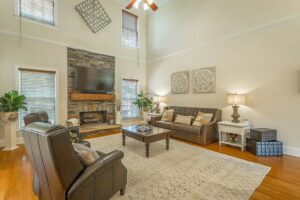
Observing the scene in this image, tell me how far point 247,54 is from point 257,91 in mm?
1047

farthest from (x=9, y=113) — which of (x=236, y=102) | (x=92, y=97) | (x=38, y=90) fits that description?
(x=236, y=102)

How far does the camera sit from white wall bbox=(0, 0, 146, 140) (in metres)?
4.26

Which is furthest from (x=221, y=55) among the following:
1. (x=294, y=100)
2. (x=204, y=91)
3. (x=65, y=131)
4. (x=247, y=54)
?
(x=65, y=131)

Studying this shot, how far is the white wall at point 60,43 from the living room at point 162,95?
0.03 m

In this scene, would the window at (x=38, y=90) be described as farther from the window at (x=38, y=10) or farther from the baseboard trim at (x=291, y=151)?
the baseboard trim at (x=291, y=151)

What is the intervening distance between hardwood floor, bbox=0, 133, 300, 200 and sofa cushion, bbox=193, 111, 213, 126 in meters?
1.04

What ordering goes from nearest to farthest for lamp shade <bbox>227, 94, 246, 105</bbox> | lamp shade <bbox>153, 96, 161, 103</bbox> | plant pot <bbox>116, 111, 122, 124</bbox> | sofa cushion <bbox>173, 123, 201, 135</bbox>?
1. lamp shade <bbox>227, 94, 246, 105</bbox>
2. sofa cushion <bbox>173, 123, 201, 135</bbox>
3. plant pot <bbox>116, 111, 122, 124</bbox>
4. lamp shade <bbox>153, 96, 161, 103</bbox>

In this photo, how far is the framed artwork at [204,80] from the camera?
5.02 meters

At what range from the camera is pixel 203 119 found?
4605mm

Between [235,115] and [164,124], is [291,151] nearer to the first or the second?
[235,115]

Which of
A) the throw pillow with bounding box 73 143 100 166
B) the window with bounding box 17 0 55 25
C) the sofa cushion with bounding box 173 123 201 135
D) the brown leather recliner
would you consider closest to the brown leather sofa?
the sofa cushion with bounding box 173 123 201 135

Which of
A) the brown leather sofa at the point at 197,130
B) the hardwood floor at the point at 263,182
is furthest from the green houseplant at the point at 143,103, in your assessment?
the hardwood floor at the point at 263,182

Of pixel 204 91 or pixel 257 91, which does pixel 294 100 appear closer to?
pixel 257 91

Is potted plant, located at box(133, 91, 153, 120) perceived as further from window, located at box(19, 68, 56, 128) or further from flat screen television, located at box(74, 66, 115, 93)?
window, located at box(19, 68, 56, 128)
